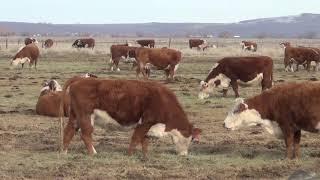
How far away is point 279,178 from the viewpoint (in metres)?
9.55

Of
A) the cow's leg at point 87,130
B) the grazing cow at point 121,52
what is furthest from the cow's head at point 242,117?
the grazing cow at point 121,52

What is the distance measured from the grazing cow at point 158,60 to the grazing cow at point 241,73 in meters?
6.68

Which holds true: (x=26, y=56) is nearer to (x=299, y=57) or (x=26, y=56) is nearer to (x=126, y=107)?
(x=299, y=57)

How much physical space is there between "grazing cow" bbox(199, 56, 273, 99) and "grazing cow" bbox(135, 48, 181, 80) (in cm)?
668

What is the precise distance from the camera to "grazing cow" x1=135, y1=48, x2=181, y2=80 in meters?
27.7

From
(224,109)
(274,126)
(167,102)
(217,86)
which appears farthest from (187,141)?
(217,86)

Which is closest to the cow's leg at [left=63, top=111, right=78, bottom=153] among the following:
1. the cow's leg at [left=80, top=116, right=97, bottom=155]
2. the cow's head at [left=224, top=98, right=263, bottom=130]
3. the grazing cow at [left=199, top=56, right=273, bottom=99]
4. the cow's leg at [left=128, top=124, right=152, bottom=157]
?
the cow's leg at [left=80, top=116, right=97, bottom=155]

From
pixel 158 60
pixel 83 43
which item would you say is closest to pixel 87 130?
pixel 158 60

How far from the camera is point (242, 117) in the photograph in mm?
11656

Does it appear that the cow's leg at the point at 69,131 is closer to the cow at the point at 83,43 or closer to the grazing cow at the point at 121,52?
the grazing cow at the point at 121,52

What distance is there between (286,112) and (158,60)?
16.9 metres

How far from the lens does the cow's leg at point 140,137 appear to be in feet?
36.2

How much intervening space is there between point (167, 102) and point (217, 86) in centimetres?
1005

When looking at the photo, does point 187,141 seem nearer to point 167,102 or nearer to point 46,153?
point 167,102
